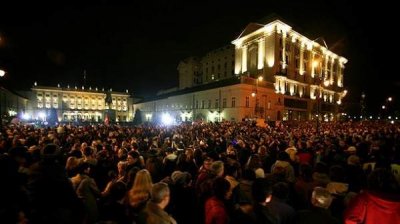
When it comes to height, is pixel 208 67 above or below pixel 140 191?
above

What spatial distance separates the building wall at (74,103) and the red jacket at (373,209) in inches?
4019

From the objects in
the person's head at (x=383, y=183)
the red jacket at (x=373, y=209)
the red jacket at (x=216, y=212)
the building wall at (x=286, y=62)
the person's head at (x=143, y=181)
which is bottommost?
the red jacket at (x=216, y=212)

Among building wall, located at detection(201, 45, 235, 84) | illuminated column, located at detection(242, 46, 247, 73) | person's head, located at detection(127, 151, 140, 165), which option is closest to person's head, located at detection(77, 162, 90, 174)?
person's head, located at detection(127, 151, 140, 165)

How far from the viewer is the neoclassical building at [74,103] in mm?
104688

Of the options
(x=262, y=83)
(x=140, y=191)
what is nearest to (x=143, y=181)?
(x=140, y=191)

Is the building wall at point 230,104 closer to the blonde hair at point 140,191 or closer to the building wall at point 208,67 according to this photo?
the building wall at point 208,67

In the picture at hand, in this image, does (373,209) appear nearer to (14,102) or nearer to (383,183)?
(383,183)

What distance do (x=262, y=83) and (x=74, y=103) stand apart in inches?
3316

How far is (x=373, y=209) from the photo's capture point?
137 inches

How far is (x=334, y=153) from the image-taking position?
915 cm

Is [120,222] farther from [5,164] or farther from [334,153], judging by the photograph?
[334,153]

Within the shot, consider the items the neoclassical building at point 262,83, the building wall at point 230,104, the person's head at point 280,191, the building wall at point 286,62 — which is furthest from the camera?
the building wall at point 286,62

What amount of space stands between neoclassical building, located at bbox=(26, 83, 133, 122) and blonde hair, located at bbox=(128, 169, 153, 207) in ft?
332

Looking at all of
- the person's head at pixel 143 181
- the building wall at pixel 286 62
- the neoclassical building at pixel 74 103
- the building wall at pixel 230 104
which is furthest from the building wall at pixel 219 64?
the person's head at pixel 143 181
